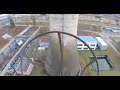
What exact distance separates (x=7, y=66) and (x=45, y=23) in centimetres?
416

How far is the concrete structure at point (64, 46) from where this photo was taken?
8.34 feet

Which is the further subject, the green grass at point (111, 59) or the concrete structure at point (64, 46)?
the green grass at point (111, 59)

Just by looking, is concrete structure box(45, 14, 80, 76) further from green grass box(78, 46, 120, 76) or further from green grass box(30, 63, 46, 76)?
green grass box(78, 46, 120, 76)

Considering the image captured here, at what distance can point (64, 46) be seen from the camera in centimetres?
282

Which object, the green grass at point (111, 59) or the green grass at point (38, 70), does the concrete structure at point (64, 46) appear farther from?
the green grass at point (111, 59)

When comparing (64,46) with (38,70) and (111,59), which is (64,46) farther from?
(111,59)

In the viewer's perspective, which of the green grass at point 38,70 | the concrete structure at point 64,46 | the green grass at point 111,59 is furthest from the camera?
the green grass at point 111,59

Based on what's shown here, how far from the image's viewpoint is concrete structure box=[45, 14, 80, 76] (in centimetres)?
254

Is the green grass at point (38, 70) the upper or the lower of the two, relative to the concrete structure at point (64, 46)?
lower

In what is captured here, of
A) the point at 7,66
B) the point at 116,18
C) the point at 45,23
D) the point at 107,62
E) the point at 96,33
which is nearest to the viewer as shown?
the point at 7,66

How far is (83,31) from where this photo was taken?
7.07m

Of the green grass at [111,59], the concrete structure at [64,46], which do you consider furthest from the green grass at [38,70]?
the green grass at [111,59]
